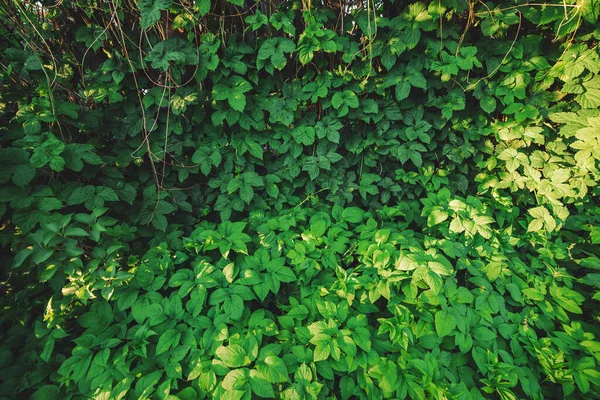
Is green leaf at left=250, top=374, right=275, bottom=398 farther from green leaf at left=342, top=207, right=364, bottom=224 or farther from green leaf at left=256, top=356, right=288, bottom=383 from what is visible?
green leaf at left=342, top=207, right=364, bottom=224

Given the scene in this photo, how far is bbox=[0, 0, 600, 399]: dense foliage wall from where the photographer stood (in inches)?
57.7

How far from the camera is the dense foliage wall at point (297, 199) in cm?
147

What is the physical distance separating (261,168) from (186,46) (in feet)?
3.49

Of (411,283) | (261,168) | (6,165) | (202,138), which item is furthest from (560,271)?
(6,165)

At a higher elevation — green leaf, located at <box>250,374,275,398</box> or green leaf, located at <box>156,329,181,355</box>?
green leaf, located at <box>156,329,181,355</box>

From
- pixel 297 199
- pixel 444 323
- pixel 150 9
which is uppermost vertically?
pixel 150 9

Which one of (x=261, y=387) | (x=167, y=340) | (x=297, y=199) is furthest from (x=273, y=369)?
(x=297, y=199)

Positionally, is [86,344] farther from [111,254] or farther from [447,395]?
[447,395]

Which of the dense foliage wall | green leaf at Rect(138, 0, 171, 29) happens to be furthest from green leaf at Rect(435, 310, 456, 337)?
green leaf at Rect(138, 0, 171, 29)

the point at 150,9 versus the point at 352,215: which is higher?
the point at 150,9

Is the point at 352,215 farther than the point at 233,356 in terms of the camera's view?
Yes

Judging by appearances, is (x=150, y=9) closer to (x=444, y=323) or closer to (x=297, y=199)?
(x=297, y=199)

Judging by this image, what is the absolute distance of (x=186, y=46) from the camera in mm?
1929

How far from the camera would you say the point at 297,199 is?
94.5 inches
